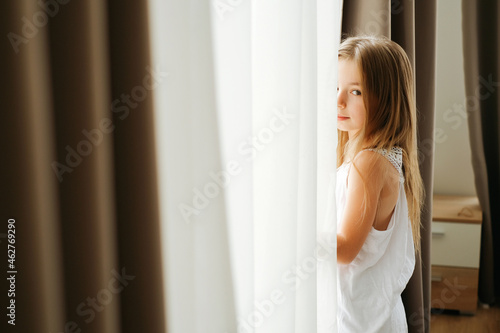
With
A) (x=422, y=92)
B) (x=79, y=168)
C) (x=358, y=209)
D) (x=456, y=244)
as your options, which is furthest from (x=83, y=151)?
(x=456, y=244)

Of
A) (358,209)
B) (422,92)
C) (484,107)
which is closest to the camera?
(358,209)

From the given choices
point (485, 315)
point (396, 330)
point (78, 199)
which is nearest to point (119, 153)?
point (78, 199)

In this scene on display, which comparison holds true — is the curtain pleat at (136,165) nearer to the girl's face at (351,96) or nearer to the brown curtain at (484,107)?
the girl's face at (351,96)

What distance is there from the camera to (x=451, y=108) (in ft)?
10.4

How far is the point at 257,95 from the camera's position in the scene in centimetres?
79

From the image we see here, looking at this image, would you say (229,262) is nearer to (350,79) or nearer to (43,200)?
(43,200)

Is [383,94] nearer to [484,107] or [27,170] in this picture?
[27,170]

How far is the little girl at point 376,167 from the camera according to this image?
3.49 ft

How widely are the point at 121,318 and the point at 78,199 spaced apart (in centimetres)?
15

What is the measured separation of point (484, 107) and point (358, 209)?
218cm

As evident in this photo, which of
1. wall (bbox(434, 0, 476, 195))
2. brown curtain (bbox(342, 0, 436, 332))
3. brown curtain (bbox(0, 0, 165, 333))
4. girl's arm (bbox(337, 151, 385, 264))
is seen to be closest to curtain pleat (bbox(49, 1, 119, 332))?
brown curtain (bbox(0, 0, 165, 333))

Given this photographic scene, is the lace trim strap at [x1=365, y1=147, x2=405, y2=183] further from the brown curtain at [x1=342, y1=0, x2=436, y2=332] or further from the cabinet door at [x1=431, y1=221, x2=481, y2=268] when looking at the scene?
the cabinet door at [x1=431, y1=221, x2=481, y2=268]

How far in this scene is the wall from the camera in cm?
316

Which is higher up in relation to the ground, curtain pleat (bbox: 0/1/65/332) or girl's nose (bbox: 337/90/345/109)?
girl's nose (bbox: 337/90/345/109)
